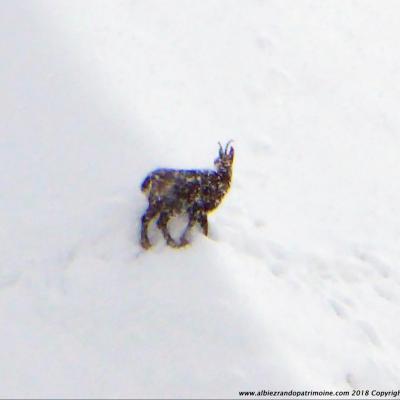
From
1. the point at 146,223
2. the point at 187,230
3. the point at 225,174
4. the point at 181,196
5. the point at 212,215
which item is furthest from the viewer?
the point at 212,215

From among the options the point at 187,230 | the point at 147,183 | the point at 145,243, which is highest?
the point at 147,183

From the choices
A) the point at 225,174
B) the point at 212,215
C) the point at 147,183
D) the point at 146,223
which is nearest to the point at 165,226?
the point at 146,223

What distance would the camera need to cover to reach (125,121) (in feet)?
28.0

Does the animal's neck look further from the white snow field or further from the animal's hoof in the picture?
the animal's hoof

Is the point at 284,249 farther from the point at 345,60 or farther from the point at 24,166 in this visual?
the point at 345,60

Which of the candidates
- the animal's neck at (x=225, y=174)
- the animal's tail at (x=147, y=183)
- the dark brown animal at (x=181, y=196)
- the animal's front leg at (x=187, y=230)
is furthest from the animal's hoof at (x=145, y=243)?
the animal's neck at (x=225, y=174)

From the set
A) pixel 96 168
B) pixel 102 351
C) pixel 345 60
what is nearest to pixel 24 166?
pixel 96 168

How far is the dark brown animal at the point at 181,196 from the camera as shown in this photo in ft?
21.2

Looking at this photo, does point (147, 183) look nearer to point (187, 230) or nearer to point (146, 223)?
point (146, 223)

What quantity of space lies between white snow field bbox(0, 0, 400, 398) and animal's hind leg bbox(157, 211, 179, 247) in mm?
93

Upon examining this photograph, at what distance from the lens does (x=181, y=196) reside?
255 inches

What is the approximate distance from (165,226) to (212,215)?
1028mm

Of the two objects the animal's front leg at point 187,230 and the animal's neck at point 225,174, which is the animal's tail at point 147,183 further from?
the animal's neck at point 225,174

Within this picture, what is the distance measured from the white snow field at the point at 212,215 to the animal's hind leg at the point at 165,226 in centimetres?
9
